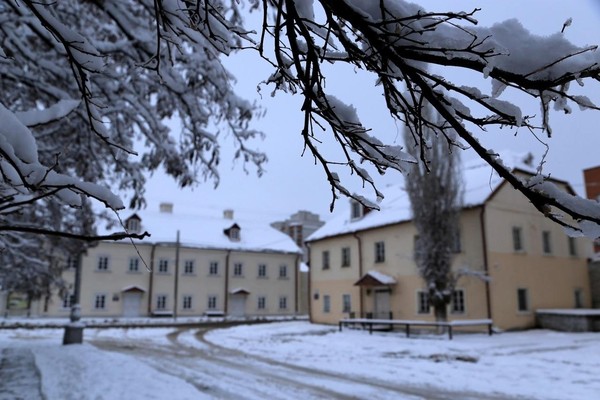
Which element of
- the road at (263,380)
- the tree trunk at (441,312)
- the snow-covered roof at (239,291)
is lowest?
the road at (263,380)

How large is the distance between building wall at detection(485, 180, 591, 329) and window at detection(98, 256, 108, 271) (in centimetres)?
3039

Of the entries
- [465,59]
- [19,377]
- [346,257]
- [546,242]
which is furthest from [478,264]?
[465,59]

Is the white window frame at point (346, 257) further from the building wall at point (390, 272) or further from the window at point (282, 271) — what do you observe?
the window at point (282, 271)

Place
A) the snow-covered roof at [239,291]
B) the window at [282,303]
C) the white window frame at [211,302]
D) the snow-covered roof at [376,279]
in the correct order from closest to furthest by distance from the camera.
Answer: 1. the snow-covered roof at [376,279]
2. the white window frame at [211,302]
3. the snow-covered roof at [239,291]
4. the window at [282,303]

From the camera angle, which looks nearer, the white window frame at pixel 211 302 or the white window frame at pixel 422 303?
the white window frame at pixel 422 303

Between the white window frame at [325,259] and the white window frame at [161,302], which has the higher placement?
→ the white window frame at [325,259]

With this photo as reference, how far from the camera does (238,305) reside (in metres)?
46.3

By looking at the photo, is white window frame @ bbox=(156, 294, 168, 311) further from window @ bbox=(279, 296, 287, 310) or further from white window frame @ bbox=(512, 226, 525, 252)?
white window frame @ bbox=(512, 226, 525, 252)

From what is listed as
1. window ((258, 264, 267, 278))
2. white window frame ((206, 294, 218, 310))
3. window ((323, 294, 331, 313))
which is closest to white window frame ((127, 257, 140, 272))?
white window frame ((206, 294, 218, 310))

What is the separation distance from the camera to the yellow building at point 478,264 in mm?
23547

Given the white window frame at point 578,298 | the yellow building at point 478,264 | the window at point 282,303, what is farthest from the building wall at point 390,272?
the window at point 282,303

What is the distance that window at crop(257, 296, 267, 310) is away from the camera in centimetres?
4744

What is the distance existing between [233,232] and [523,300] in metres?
29.3

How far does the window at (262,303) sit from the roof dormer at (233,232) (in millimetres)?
5859
